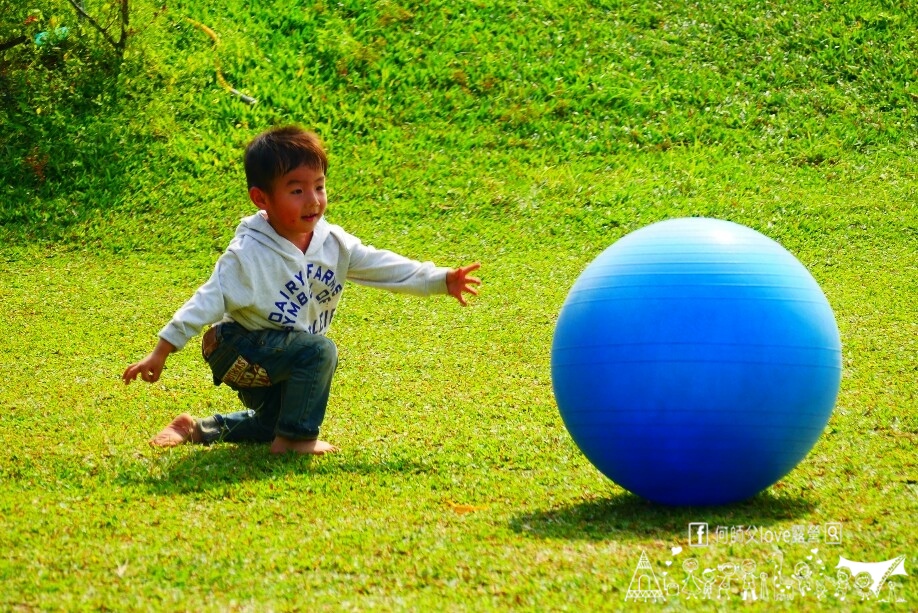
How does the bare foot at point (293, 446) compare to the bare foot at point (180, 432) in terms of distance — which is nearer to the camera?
the bare foot at point (293, 446)

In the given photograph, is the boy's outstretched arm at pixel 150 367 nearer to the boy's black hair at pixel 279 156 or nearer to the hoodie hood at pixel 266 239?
the hoodie hood at pixel 266 239

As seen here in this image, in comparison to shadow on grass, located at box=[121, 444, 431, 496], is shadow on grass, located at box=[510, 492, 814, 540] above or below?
above

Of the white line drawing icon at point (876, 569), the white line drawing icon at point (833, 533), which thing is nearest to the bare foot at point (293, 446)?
the white line drawing icon at point (833, 533)

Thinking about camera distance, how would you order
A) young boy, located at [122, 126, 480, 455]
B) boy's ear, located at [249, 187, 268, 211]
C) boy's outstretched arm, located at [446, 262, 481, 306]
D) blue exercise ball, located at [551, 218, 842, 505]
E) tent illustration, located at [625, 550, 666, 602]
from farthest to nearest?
boy's outstretched arm, located at [446, 262, 481, 306], boy's ear, located at [249, 187, 268, 211], young boy, located at [122, 126, 480, 455], blue exercise ball, located at [551, 218, 842, 505], tent illustration, located at [625, 550, 666, 602]

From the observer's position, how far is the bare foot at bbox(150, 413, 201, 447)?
566 cm

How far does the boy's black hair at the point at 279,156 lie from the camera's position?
5488 millimetres

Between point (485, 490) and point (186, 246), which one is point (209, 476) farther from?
point (186, 246)

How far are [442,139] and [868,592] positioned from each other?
998 centimetres

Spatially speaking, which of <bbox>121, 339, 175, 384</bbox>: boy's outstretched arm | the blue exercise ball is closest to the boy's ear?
<bbox>121, 339, 175, 384</bbox>: boy's outstretched arm

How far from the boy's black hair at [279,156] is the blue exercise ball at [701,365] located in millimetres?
1771

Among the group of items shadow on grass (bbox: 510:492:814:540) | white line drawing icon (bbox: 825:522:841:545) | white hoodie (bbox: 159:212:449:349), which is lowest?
shadow on grass (bbox: 510:492:814:540)

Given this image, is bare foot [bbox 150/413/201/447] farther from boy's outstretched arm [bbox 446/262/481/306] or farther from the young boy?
boy's outstretched arm [bbox 446/262/481/306]

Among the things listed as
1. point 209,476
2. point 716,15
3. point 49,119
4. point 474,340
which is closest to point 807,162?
point 716,15

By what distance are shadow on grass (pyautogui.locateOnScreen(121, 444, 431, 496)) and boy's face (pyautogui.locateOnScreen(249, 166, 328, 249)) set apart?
1082mm
